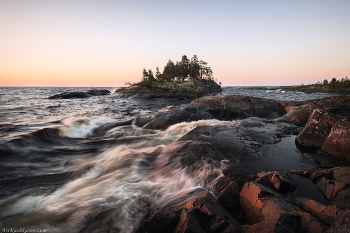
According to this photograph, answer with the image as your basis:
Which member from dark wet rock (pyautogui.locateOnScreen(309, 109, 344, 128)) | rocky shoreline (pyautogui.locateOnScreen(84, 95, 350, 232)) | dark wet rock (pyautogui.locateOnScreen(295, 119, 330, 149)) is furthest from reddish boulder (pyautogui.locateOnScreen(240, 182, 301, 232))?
dark wet rock (pyautogui.locateOnScreen(309, 109, 344, 128))

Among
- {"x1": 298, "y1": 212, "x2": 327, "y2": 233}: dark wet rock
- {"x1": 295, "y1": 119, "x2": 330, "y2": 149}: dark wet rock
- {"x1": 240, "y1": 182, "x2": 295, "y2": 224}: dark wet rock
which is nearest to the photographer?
{"x1": 298, "y1": 212, "x2": 327, "y2": 233}: dark wet rock

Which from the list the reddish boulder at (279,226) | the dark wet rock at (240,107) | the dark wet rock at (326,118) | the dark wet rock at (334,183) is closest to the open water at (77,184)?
the reddish boulder at (279,226)

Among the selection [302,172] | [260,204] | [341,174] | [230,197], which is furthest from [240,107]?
[260,204]

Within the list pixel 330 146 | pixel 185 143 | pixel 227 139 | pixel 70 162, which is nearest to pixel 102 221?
pixel 185 143

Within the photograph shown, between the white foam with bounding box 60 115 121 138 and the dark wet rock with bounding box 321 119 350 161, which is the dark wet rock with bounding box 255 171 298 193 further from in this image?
the white foam with bounding box 60 115 121 138

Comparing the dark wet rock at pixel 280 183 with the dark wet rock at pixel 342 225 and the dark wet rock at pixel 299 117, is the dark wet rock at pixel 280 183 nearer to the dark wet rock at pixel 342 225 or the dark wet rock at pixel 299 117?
the dark wet rock at pixel 342 225

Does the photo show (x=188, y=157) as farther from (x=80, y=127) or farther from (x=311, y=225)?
(x=80, y=127)

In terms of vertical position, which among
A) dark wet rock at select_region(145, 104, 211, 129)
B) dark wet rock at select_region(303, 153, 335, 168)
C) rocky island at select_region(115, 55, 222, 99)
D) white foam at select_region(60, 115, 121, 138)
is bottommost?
white foam at select_region(60, 115, 121, 138)

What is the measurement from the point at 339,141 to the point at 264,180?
3.91 meters

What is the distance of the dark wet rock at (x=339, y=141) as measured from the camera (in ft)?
16.9

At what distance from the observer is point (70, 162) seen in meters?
6.87

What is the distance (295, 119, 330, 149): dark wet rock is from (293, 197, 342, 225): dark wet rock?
4.56 metres

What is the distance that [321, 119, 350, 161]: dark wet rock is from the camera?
516 cm

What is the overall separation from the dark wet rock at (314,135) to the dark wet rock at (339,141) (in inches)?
15.0
